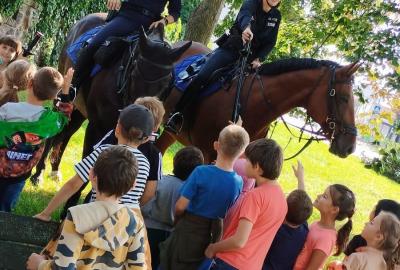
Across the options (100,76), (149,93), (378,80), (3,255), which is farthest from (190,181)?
(378,80)

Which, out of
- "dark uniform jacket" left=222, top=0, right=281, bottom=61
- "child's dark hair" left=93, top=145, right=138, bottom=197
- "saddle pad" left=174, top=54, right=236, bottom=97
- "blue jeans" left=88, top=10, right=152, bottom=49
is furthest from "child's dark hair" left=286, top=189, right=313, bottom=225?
"blue jeans" left=88, top=10, right=152, bottom=49

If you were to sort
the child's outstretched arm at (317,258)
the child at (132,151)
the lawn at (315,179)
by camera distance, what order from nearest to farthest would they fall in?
1. the child at (132,151)
2. the child's outstretched arm at (317,258)
3. the lawn at (315,179)

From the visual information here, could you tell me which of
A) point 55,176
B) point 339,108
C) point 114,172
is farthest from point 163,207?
point 55,176

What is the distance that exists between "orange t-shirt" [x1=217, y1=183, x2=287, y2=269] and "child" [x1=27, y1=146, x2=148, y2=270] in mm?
859

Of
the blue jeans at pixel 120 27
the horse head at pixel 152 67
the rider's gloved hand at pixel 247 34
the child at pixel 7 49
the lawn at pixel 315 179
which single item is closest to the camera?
the horse head at pixel 152 67

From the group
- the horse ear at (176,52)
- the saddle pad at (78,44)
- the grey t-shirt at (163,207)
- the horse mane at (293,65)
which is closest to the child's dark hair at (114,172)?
the grey t-shirt at (163,207)

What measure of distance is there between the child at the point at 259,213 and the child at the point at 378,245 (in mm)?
546

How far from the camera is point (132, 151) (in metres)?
3.02

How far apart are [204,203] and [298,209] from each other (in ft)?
2.21

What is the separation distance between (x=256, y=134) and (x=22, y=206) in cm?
257

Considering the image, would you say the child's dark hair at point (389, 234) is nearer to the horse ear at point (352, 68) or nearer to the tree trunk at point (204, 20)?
the horse ear at point (352, 68)

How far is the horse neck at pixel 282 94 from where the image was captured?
5.21 metres

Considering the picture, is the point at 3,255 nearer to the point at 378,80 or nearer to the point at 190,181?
the point at 190,181

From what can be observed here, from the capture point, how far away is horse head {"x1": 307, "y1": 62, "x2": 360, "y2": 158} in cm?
502
